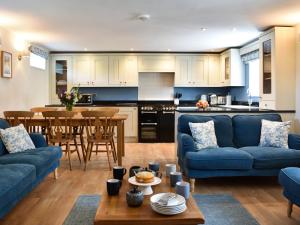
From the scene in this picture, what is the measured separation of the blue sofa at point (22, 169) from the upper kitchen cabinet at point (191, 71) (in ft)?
14.4

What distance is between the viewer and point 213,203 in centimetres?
318

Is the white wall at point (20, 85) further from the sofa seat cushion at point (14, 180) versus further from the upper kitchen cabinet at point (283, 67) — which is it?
the upper kitchen cabinet at point (283, 67)

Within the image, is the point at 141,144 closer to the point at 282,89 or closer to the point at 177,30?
the point at 177,30

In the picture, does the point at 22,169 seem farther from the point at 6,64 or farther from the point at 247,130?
the point at 247,130

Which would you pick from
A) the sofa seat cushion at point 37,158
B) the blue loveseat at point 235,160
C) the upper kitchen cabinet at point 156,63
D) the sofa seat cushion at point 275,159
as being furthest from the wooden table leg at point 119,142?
the upper kitchen cabinet at point 156,63

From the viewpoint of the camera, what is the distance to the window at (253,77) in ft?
21.5

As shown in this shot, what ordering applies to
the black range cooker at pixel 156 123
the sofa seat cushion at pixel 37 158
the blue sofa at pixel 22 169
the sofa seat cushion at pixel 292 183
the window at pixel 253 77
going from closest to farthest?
the blue sofa at pixel 22 169, the sofa seat cushion at pixel 292 183, the sofa seat cushion at pixel 37 158, the window at pixel 253 77, the black range cooker at pixel 156 123

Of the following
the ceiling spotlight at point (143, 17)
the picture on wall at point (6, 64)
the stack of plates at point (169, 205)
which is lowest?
the stack of plates at point (169, 205)

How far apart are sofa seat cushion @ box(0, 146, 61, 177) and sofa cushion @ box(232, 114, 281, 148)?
8.16 feet

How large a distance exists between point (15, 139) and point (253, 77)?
504 cm

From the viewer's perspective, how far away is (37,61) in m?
6.77

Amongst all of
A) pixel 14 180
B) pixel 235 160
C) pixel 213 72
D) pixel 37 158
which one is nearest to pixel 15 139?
pixel 37 158

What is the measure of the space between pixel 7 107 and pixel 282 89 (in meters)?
4.51

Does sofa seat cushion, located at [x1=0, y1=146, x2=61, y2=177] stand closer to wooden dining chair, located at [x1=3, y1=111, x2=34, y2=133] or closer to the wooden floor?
the wooden floor
